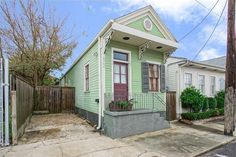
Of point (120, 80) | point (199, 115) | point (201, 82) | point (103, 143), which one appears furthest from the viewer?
point (201, 82)

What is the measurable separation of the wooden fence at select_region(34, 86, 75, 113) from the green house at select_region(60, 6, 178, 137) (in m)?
3.64

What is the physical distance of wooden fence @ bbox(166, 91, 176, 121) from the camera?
11062mm

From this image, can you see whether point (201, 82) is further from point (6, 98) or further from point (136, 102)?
point (6, 98)

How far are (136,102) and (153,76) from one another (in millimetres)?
1872

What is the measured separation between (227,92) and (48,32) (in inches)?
471

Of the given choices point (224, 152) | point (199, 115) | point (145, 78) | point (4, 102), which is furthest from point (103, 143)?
point (199, 115)

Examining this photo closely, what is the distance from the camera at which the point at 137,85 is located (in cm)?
931

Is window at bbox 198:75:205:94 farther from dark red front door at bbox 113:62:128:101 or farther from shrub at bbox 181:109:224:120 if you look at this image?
dark red front door at bbox 113:62:128:101

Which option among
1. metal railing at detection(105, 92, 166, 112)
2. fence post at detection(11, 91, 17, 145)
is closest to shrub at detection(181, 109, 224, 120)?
metal railing at detection(105, 92, 166, 112)

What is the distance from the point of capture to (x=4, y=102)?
5.89 meters

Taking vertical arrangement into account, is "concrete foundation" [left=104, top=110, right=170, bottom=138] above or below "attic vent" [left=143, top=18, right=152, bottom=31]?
below

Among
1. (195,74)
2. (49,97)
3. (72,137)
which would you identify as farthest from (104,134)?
(195,74)

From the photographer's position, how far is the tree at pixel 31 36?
13000 millimetres

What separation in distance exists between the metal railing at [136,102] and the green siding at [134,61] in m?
0.30
